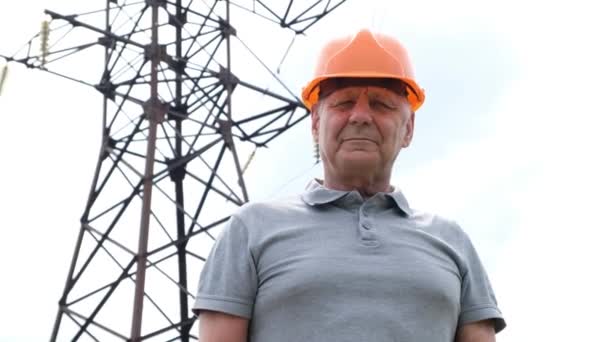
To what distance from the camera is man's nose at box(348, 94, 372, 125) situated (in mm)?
2891

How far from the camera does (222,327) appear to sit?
8.98 feet

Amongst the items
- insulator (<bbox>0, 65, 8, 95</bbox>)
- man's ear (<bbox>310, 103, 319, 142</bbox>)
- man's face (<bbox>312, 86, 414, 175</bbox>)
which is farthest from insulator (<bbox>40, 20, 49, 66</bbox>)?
man's face (<bbox>312, 86, 414, 175</bbox>)

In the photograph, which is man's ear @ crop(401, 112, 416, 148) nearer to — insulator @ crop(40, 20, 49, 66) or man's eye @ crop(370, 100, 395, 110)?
man's eye @ crop(370, 100, 395, 110)

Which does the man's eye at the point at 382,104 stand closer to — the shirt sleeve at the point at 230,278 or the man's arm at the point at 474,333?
the shirt sleeve at the point at 230,278

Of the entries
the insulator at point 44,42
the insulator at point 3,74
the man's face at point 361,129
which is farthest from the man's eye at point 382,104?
the insulator at point 44,42

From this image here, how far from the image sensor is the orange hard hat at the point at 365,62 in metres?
3.01

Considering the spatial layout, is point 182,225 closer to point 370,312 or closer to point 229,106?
point 229,106

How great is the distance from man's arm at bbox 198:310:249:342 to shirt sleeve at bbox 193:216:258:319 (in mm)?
17

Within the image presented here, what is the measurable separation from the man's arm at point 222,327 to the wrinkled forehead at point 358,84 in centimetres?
64

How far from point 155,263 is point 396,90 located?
830 cm

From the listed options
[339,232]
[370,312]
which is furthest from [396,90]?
[370,312]

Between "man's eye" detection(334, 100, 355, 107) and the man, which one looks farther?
"man's eye" detection(334, 100, 355, 107)

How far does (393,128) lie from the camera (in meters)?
2.93

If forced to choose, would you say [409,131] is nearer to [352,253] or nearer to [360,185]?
[360,185]
